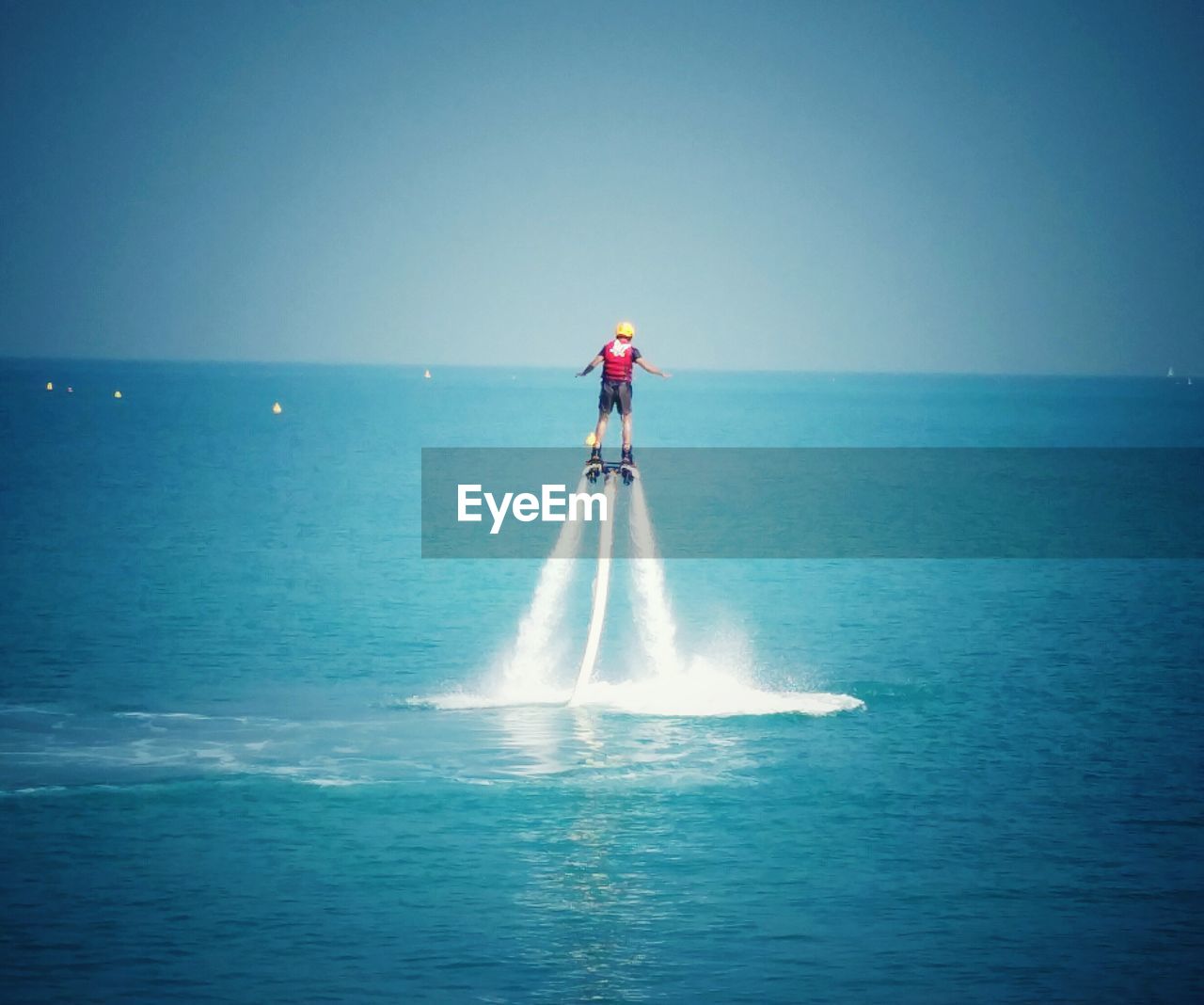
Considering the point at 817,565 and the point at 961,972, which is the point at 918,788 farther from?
the point at 817,565

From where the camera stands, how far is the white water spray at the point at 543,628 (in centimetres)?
8838

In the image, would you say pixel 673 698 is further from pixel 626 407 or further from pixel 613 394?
pixel 613 394

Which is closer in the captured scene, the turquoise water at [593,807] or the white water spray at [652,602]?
the turquoise water at [593,807]

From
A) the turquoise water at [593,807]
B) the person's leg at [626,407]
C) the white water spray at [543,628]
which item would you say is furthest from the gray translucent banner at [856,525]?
the person's leg at [626,407]

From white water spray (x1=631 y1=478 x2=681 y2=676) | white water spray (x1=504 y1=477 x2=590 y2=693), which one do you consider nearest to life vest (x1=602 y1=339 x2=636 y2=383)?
white water spray (x1=504 y1=477 x2=590 y2=693)

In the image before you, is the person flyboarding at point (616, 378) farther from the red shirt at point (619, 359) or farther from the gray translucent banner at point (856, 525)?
the gray translucent banner at point (856, 525)

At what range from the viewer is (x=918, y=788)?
226 ft

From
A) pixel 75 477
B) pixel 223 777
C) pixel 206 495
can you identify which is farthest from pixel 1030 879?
pixel 75 477

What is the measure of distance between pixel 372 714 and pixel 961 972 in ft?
109

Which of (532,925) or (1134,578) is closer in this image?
(532,925)

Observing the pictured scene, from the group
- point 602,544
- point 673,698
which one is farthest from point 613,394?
point 673,698

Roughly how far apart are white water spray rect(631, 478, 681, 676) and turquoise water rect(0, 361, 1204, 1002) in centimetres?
163

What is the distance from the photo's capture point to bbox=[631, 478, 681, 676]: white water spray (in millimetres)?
92800

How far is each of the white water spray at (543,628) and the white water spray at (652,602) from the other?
498 centimetres
